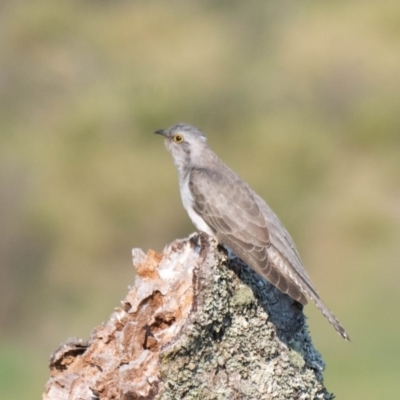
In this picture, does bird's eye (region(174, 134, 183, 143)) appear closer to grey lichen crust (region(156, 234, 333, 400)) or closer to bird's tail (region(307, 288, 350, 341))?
bird's tail (region(307, 288, 350, 341))

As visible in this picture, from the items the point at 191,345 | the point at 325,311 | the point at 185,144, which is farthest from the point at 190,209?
the point at 191,345

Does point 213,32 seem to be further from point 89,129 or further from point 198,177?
point 198,177

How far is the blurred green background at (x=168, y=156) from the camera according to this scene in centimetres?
1602

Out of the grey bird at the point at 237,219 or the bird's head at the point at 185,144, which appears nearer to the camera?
the grey bird at the point at 237,219

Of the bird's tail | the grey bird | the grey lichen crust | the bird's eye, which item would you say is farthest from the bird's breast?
the grey lichen crust

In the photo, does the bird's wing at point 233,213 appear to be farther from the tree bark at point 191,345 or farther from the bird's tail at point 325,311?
the tree bark at point 191,345

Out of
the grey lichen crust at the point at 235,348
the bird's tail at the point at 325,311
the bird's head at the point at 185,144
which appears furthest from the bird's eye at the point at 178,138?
the grey lichen crust at the point at 235,348

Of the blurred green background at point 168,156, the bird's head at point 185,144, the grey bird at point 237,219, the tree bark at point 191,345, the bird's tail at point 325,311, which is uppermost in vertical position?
the blurred green background at point 168,156

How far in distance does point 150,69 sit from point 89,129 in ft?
18.3

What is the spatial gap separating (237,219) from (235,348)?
1962 millimetres

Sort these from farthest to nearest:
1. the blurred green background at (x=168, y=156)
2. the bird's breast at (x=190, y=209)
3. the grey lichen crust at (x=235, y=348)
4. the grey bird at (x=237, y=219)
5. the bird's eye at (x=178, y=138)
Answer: the blurred green background at (x=168, y=156) → the bird's eye at (x=178, y=138) → the bird's breast at (x=190, y=209) → the grey bird at (x=237, y=219) → the grey lichen crust at (x=235, y=348)

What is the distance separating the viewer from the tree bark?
16.3 feet

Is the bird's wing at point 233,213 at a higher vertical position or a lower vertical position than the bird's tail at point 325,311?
higher

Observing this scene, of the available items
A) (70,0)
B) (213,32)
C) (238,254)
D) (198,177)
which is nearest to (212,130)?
(213,32)
